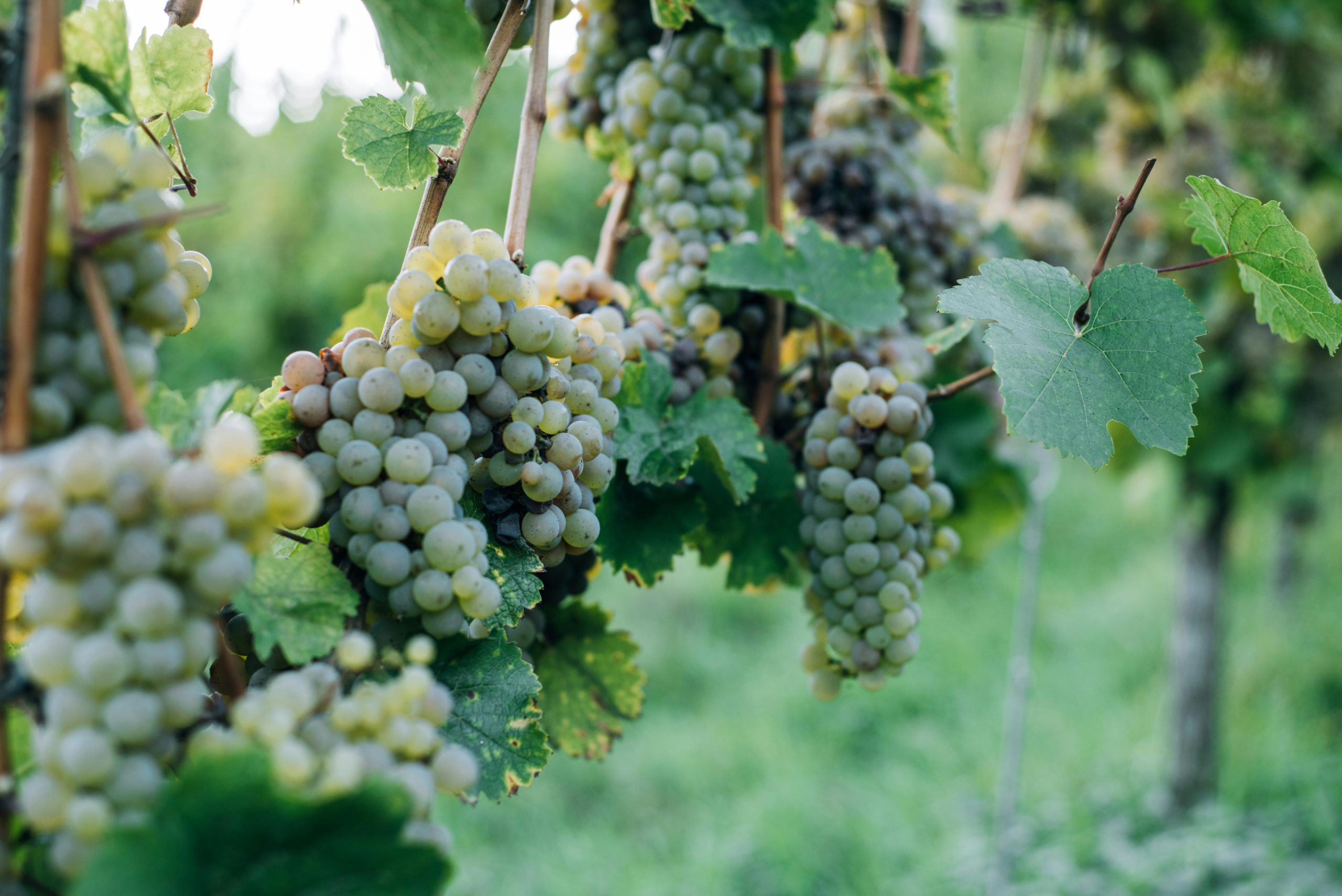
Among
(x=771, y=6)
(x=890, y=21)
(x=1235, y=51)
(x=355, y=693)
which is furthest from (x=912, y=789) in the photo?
(x=355, y=693)

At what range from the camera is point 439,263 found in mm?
527

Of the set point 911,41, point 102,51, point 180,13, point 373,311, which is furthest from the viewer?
point 911,41

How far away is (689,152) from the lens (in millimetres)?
832

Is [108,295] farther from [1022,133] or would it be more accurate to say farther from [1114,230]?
[1022,133]

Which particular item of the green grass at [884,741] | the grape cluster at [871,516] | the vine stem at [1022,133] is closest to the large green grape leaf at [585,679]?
the grape cluster at [871,516]

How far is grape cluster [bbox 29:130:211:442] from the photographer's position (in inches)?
14.0

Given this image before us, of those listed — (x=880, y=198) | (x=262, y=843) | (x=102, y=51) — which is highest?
(x=880, y=198)

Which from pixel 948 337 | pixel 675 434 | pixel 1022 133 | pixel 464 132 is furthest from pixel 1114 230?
pixel 1022 133

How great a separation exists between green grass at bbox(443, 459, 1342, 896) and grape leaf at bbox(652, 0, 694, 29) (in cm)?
207

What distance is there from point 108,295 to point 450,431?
0.18 metres

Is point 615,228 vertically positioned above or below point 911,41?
below

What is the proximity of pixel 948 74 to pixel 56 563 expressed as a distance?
97cm

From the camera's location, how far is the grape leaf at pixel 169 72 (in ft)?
1.85

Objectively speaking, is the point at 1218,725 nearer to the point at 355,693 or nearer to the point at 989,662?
the point at 989,662
